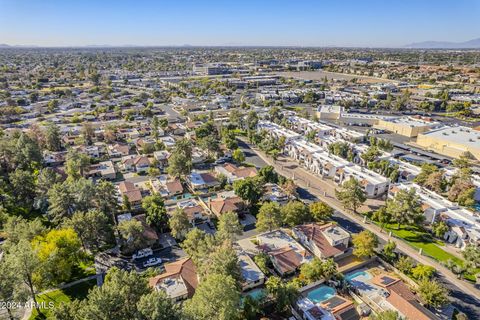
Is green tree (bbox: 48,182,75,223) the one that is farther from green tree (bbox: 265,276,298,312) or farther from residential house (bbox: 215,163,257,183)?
green tree (bbox: 265,276,298,312)

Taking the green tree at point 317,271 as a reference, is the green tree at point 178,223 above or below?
above

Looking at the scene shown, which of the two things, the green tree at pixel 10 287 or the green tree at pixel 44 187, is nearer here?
the green tree at pixel 10 287

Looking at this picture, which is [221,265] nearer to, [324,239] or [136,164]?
[324,239]

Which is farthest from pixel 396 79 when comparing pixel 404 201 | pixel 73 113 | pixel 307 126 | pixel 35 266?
pixel 35 266

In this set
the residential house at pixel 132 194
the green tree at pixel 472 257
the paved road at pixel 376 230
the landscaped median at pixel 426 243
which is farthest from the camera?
the residential house at pixel 132 194

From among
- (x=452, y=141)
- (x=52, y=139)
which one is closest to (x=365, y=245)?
(x=452, y=141)

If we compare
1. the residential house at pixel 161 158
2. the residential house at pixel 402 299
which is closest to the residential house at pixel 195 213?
the residential house at pixel 161 158

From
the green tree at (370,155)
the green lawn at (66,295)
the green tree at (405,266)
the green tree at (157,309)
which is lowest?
the green lawn at (66,295)

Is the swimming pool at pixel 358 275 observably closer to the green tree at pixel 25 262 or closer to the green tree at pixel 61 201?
the green tree at pixel 25 262

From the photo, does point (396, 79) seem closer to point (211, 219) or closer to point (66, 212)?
point (211, 219)
